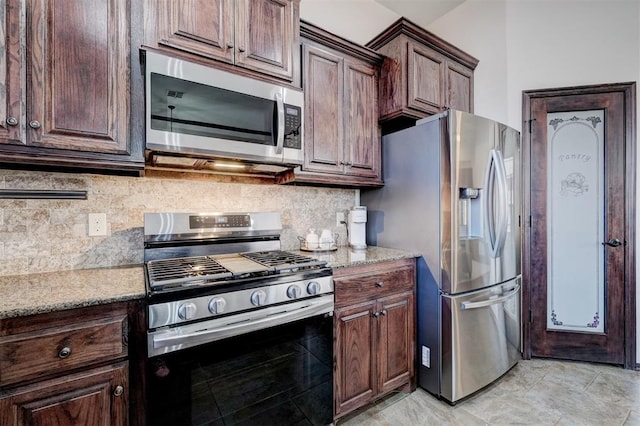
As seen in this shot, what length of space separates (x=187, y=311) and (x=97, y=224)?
0.86 meters

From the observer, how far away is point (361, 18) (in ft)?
9.04

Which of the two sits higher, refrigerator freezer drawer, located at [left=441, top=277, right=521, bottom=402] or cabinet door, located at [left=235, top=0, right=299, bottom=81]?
cabinet door, located at [left=235, top=0, right=299, bottom=81]

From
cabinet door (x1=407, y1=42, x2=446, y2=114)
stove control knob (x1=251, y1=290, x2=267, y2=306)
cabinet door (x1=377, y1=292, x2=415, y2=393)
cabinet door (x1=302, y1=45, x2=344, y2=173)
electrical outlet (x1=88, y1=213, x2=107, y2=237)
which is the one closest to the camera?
stove control knob (x1=251, y1=290, x2=267, y2=306)

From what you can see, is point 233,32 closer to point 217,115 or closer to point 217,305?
point 217,115

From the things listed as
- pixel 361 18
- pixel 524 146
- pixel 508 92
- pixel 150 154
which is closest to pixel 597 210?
pixel 524 146

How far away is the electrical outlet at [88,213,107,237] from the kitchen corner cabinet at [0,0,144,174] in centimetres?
39

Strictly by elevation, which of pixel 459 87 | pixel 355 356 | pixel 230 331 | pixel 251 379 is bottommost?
pixel 355 356

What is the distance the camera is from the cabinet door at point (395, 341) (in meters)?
1.84

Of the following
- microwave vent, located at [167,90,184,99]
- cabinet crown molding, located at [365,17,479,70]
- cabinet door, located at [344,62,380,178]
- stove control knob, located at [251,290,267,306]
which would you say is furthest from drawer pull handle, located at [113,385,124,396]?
cabinet crown molding, located at [365,17,479,70]

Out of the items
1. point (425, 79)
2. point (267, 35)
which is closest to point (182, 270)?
point (267, 35)

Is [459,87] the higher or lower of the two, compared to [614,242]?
higher

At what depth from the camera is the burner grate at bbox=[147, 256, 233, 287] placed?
3.86 feet

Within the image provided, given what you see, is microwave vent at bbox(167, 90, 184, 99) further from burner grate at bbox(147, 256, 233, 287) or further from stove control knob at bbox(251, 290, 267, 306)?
stove control knob at bbox(251, 290, 267, 306)

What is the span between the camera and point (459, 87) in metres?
2.54
